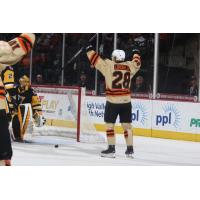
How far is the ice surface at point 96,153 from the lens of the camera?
28.9 feet

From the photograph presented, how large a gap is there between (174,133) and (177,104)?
1.84ft

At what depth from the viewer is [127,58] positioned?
49.3 feet

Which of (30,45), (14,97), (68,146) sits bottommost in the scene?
(68,146)

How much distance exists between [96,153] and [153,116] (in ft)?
10.3

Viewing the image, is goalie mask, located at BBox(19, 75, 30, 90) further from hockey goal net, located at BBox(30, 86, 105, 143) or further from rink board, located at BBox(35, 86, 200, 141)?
rink board, located at BBox(35, 86, 200, 141)

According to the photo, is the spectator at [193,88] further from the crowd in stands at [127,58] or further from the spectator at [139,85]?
the spectator at [139,85]

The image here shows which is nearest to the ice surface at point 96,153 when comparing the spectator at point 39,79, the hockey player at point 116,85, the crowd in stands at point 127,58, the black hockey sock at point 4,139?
the hockey player at point 116,85

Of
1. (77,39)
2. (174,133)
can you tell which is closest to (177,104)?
(174,133)

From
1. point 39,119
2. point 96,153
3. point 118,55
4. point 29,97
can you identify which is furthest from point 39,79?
point 118,55

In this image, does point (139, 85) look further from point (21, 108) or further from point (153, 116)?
point (21, 108)

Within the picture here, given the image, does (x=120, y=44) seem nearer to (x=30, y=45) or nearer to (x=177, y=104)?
(x=177, y=104)

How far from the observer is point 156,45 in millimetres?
14008

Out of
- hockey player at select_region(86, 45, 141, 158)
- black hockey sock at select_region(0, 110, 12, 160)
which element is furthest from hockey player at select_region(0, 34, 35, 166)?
hockey player at select_region(86, 45, 141, 158)

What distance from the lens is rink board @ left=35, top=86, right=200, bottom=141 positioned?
12.0m
